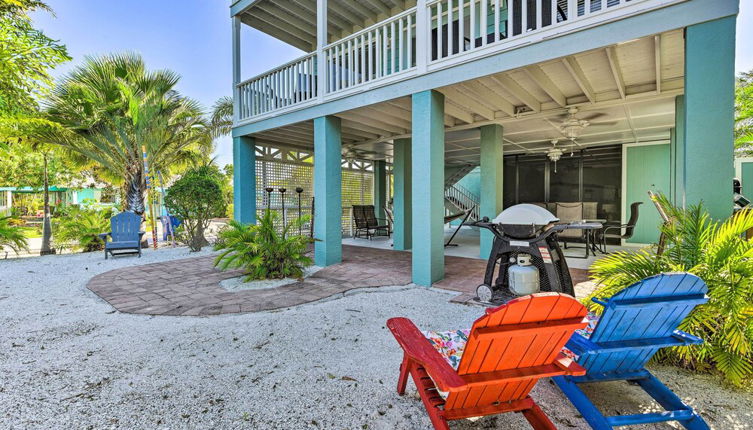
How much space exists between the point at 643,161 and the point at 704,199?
747 centimetres

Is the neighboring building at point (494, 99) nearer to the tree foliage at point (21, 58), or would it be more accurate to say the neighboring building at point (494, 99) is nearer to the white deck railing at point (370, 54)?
the white deck railing at point (370, 54)

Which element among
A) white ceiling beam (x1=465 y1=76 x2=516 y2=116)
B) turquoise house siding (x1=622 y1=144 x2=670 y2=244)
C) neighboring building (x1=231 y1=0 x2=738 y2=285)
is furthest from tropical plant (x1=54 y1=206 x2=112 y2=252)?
turquoise house siding (x1=622 y1=144 x2=670 y2=244)

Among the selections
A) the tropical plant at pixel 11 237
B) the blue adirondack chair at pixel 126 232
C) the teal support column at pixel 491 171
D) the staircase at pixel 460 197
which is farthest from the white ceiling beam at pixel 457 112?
the tropical plant at pixel 11 237

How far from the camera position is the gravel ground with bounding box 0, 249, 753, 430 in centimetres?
178

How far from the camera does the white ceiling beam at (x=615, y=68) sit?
11.8ft

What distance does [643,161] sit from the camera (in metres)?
8.60

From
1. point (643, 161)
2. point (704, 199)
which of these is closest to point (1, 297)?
point (704, 199)

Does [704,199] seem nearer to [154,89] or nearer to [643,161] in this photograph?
[643,161]

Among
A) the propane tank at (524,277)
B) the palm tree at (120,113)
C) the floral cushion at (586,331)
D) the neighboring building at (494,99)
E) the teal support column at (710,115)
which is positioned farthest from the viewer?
the palm tree at (120,113)

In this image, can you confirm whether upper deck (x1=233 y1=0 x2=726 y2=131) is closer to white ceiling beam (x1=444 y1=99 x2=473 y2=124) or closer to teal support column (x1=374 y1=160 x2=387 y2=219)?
white ceiling beam (x1=444 y1=99 x2=473 y2=124)

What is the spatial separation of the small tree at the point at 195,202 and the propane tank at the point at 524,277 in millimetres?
6566

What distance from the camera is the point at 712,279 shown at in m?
2.06

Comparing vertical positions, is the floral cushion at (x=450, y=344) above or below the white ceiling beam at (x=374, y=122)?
below

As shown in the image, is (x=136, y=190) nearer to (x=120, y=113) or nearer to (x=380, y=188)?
(x=120, y=113)
